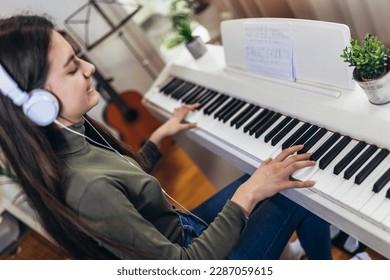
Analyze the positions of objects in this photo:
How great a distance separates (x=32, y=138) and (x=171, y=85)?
41.7 inches

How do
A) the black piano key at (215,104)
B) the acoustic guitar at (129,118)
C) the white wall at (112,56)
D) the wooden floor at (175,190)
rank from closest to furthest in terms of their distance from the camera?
the black piano key at (215,104), the wooden floor at (175,190), the white wall at (112,56), the acoustic guitar at (129,118)

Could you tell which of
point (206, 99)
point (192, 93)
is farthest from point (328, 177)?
point (192, 93)

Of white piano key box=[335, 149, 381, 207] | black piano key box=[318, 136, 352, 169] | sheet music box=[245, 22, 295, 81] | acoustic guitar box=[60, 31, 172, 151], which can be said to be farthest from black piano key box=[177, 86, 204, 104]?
acoustic guitar box=[60, 31, 172, 151]

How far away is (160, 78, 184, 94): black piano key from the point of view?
183cm

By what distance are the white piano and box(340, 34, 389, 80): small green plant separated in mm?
81

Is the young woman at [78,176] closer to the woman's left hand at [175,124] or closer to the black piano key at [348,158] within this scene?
the black piano key at [348,158]

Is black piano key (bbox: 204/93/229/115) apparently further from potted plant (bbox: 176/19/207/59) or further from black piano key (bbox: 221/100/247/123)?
potted plant (bbox: 176/19/207/59)

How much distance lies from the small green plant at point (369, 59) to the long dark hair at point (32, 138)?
74cm

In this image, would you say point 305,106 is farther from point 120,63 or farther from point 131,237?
point 120,63

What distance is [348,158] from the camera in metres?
0.94

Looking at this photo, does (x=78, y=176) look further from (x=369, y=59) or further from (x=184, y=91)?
(x=184, y=91)

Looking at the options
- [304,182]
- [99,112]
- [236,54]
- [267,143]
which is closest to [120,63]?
[99,112]

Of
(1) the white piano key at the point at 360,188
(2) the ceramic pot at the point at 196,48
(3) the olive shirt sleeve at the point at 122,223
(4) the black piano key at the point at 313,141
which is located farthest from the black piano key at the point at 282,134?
(2) the ceramic pot at the point at 196,48

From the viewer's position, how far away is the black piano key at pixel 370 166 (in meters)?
0.88
